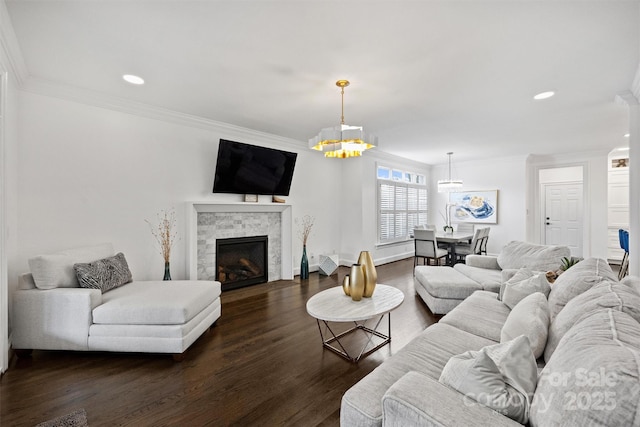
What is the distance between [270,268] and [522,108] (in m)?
4.30

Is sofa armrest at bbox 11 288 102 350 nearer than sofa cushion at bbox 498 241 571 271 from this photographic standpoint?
Yes

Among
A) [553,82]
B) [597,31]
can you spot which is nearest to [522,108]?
[553,82]

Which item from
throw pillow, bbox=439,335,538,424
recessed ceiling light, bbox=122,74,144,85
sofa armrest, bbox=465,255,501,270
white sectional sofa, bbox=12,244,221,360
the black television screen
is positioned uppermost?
recessed ceiling light, bbox=122,74,144,85

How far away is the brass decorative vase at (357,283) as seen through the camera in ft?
8.43

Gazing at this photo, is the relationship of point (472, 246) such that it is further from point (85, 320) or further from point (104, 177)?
point (104, 177)

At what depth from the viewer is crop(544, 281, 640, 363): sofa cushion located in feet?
4.26

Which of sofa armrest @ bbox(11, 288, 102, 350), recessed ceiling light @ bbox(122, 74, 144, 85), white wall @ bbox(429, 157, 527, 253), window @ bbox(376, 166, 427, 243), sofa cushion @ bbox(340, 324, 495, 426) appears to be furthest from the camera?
white wall @ bbox(429, 157, 527, 253)

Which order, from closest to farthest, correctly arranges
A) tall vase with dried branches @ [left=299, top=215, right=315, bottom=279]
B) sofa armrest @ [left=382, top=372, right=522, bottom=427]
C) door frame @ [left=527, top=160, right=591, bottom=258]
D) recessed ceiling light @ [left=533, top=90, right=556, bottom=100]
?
sofa armrest @ [left=382, top=372, right=522, bottom=427], recessed ceiling light @ [left=533, top=90, right=556, bottom=100], tall vase with dried branches @ [left=299, top=215, right=315, bottom=279], door frame @ [left=527, top=160, right=591, bottom=258]

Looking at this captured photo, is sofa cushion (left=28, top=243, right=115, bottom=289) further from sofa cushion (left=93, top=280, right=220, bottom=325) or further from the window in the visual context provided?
the window

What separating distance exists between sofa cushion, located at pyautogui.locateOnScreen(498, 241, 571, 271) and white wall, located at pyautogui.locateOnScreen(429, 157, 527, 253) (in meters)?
3.50

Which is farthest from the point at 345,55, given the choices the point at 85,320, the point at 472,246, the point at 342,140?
the point at 472,246

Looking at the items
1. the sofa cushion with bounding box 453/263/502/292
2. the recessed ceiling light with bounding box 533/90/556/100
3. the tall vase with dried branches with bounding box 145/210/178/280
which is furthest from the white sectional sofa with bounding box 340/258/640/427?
the tall vase with dried branches with bounding box 145/210/178/280

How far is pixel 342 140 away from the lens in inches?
102

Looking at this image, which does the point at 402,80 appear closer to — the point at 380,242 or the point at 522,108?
the point at 522,108
